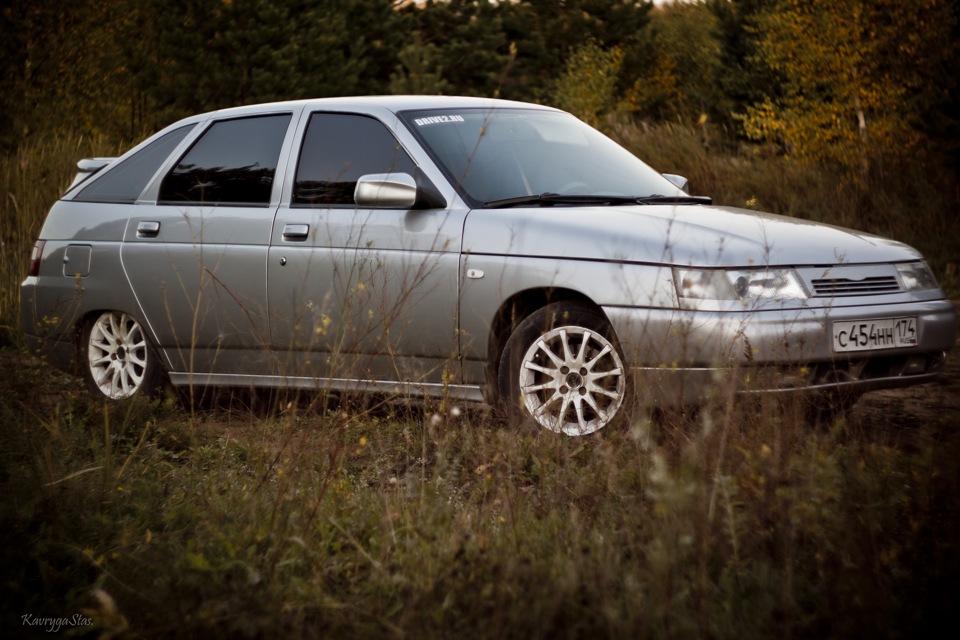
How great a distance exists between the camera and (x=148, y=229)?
623cm

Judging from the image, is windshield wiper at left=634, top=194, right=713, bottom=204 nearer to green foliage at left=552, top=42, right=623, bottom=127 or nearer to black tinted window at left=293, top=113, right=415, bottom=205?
black tinted window at left=293, top=113, right=415, bottom=205

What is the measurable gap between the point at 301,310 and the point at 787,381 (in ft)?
8.03

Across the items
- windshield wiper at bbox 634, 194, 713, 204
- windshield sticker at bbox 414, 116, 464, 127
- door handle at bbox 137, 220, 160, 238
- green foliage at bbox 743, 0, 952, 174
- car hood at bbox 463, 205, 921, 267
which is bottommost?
door handle at bbox 137, 220, 160, 238

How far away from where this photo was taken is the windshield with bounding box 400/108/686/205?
5.46m

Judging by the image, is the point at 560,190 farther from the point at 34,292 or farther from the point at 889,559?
the point at 34,292

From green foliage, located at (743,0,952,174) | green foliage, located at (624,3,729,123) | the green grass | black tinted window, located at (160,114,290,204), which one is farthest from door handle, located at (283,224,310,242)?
green foliage, located at (624,3,729,123)

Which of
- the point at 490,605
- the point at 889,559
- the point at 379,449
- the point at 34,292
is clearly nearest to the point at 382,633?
the point at 490,605

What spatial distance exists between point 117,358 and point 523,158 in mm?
2692

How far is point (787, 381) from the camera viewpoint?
14.3 ft

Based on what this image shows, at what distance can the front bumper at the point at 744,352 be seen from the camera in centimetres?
438

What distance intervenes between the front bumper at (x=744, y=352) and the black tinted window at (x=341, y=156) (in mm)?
1644

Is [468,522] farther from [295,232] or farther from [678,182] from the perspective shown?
[678,182]

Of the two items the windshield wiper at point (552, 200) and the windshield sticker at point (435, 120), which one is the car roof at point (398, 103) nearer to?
the windshield sticker at point (435, 120)

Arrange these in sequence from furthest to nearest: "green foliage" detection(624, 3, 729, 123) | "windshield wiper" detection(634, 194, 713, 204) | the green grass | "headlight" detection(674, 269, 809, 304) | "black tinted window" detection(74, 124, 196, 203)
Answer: "green foliage" detection(624, 3, 729, 123), "black tinted window" detection(74, 124, 196, 203), "windshield wiper" detection(634, 194, 713, 204), "headlight" detection(674, 269, 809, 304), the green grass
